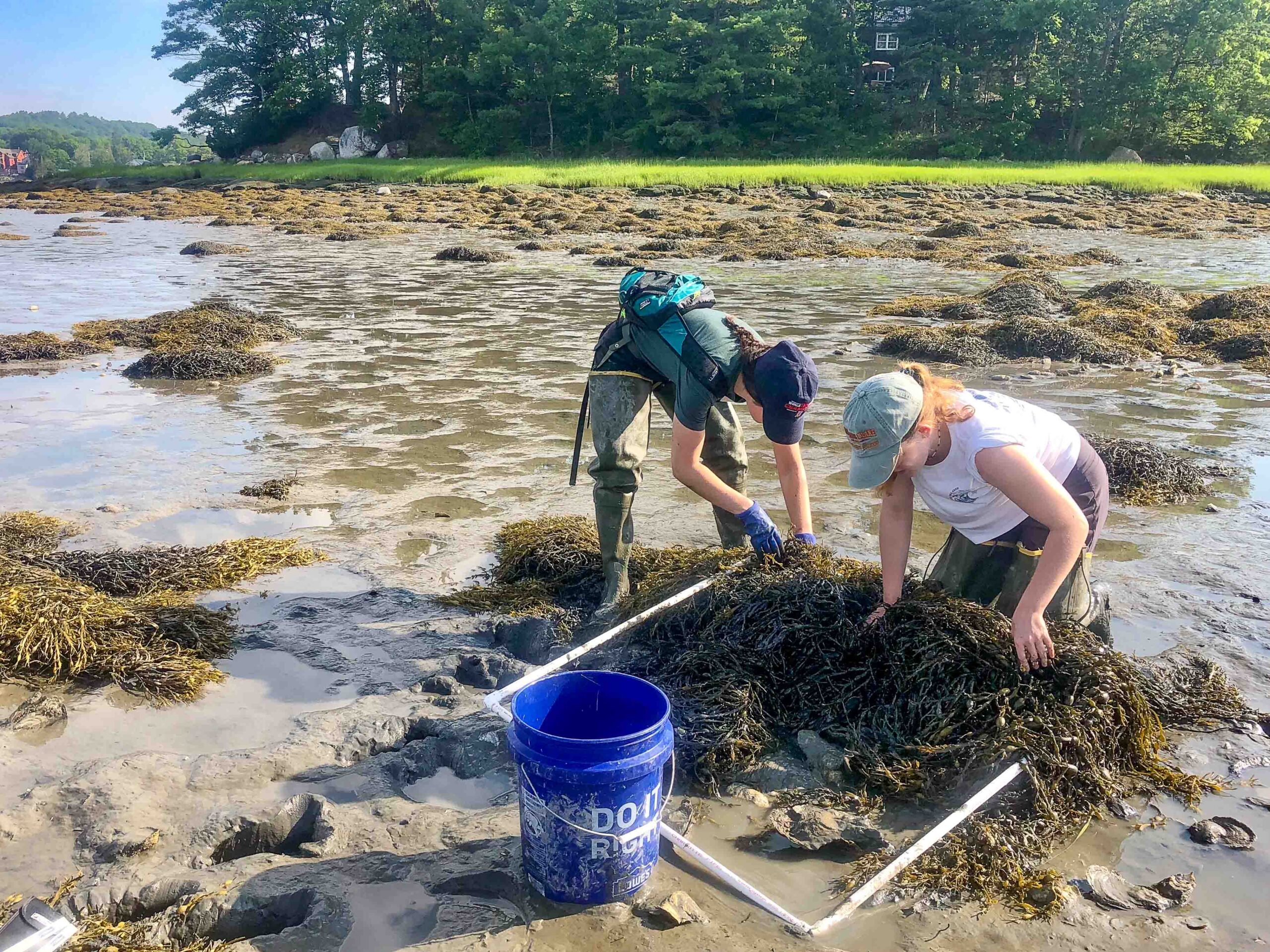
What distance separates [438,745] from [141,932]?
39.8 inches

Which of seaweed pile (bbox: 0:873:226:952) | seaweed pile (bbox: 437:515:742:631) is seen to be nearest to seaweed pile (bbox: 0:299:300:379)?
seaweed pile (bbox: 437:515:742:631)

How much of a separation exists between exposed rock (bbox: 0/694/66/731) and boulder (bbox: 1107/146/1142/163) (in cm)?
4487

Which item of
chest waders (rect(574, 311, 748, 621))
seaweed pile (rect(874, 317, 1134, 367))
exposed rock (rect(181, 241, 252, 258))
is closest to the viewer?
chest waders (rect(574, 311, 748, 621))

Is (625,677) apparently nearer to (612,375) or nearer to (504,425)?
(612,375)

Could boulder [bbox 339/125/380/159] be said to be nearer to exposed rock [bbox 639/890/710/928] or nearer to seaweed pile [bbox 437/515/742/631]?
seaweed pile [bbox 437/515/742/631]

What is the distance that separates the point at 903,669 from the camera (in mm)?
3316

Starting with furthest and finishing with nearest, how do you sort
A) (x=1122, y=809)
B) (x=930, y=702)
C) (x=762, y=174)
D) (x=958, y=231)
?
(x=762, y=174)
(x=958, y=231)
(x=930, y=702)
(x=1122, y=809)

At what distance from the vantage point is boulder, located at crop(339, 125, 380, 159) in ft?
176

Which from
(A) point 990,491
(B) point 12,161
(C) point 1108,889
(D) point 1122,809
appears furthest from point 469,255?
(B) point 12,161

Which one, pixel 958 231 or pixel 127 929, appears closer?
pixel 127 929

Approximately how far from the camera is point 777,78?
45875mm

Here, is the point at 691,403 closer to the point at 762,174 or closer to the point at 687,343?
the point at 687,343

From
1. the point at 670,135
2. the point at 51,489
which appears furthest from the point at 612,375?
the point at 670,135

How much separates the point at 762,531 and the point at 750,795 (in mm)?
1170
